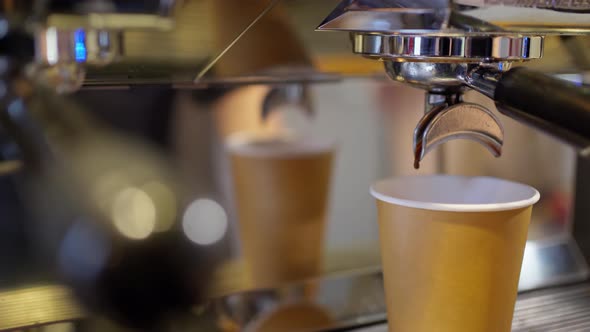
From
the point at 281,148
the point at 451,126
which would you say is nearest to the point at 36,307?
the point at 281,148

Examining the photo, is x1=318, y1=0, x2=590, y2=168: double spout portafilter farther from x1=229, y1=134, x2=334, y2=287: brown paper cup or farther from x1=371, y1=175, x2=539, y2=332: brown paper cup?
x1=229, y1=134, x2=334, y2=287: brown paper cup

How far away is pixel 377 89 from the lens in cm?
73

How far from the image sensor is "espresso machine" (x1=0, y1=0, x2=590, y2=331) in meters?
0.56

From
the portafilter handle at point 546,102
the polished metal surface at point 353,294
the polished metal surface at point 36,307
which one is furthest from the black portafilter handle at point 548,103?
the polished metal surface at point 36,307

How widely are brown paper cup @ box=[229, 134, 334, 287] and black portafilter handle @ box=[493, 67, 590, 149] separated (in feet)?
1.05

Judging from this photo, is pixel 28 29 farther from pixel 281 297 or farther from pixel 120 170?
pixel 281 297

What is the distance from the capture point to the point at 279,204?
0.68 m

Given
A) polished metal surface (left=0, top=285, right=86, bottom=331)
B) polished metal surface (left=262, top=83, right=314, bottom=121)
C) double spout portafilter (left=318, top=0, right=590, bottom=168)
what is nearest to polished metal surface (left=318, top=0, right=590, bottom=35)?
double spout portafilter (left=318, top=0, right=590, bottom=168)

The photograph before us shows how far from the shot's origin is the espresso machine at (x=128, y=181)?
56 centimetres

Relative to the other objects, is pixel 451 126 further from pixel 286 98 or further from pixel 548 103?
pixel 286 98

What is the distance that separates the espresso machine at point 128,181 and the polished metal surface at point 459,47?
0.10ft

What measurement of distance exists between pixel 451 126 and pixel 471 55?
0.06 metres

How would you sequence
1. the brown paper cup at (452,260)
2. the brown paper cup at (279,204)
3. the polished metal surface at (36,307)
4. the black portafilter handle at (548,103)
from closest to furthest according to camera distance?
the black portafilter handle at (548,103)
the brown paper cup at (452,260)
the polished metal surface at (36,307)
the brown paper cup at (279,204)

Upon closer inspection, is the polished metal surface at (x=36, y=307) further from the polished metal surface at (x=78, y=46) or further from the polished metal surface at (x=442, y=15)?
the polished metal surface at (x=442, y=15)
